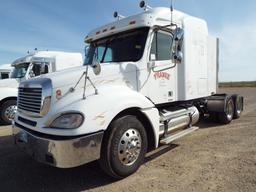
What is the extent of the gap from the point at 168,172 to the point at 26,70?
8.18 metres

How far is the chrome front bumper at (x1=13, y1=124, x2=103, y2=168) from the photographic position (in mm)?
3193

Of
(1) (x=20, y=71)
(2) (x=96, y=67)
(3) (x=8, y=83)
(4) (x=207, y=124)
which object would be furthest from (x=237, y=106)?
(3) (x=8, y=83)

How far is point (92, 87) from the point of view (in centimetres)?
393

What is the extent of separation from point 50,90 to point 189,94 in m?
3.75

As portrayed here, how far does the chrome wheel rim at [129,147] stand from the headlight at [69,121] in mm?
813

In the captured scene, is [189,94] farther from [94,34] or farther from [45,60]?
[45,60]

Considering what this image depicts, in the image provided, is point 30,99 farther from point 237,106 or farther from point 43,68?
point 237,106

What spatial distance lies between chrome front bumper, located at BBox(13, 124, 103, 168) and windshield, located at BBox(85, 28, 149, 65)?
204cm

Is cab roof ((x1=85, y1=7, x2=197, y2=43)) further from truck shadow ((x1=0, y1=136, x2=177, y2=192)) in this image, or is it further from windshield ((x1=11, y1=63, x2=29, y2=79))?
windshield ((x1=11, y1=63, x2=29, y2=79))

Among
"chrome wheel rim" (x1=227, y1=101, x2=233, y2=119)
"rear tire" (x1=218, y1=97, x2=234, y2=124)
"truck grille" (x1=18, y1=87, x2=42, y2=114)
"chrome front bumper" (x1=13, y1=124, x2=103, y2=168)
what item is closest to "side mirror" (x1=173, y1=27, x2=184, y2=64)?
"chrome front bumper" (x1=13, y1=124, x2=103, y2=168)

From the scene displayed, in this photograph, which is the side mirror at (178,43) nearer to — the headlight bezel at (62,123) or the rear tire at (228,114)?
the headlight bezel at (62,123)

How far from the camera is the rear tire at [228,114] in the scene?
309 inches

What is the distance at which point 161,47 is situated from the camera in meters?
5.07

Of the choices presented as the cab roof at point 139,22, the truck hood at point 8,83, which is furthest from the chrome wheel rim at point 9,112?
the cab roof at point 139,22
